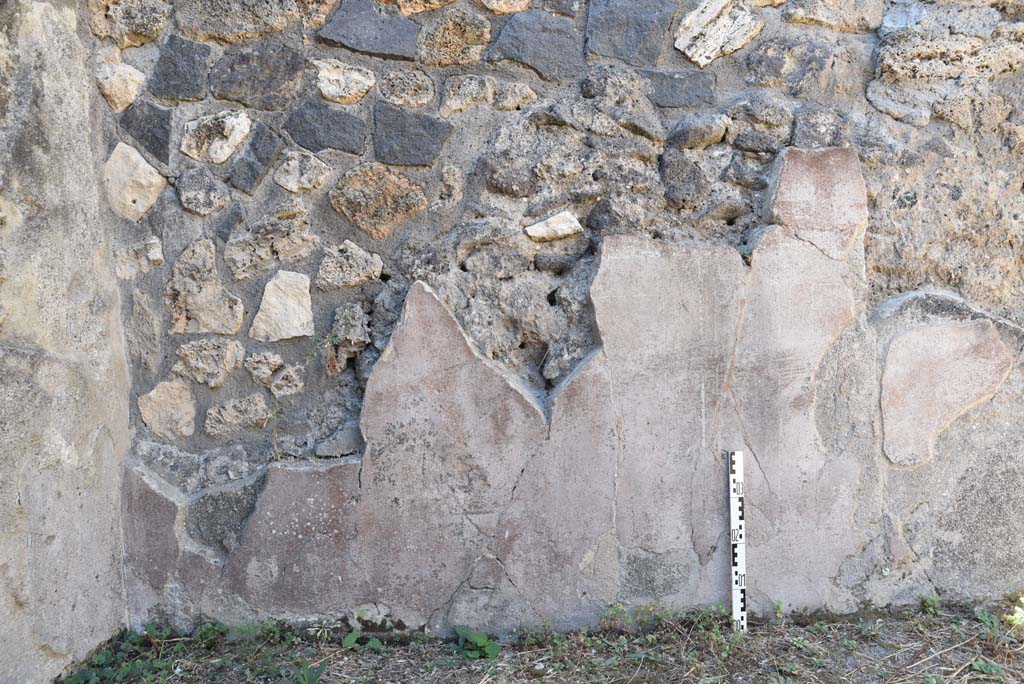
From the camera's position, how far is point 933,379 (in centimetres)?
232

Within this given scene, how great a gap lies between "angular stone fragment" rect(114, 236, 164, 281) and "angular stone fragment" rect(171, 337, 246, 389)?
26 centimetres

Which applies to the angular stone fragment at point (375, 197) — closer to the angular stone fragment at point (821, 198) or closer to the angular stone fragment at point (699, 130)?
the angular stone fragment at point (699, 130)

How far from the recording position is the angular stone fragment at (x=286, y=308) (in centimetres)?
229

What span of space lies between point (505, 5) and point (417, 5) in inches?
10.4

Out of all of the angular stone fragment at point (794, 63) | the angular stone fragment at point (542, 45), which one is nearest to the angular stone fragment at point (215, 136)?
the angular stone fragment at point (542, 45)

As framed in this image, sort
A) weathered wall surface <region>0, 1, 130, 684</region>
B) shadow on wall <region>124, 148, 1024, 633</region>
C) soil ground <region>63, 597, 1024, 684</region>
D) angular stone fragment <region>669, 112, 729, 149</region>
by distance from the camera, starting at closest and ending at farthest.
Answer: weathered wall surface <region>0, 1, 130, 684</region>
soil ground <region>63, 597, 1024, 684</region>
shadow on wall <region>124, 148, 1024, 633</region>
angular stone fragment <region>669, 112, 729, 149</region>

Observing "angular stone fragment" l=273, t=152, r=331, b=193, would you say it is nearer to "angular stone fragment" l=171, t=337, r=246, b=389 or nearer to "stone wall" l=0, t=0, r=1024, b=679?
"stone wall" l=0, t=0, r=1024, b=679

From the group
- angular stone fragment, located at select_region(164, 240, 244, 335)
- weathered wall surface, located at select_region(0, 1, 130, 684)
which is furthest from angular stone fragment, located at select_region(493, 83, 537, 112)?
weathered wall surface, located at select_region(0, 1, 130, 684)

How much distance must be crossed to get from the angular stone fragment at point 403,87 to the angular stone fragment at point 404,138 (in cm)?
4

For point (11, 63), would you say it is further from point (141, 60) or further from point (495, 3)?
point (495, 3)

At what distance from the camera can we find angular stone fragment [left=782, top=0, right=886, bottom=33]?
2.40 meters

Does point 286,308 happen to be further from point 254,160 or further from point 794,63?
point 794,63

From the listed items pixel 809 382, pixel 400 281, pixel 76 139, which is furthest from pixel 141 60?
pixel 809 382

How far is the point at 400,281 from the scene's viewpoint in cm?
231
